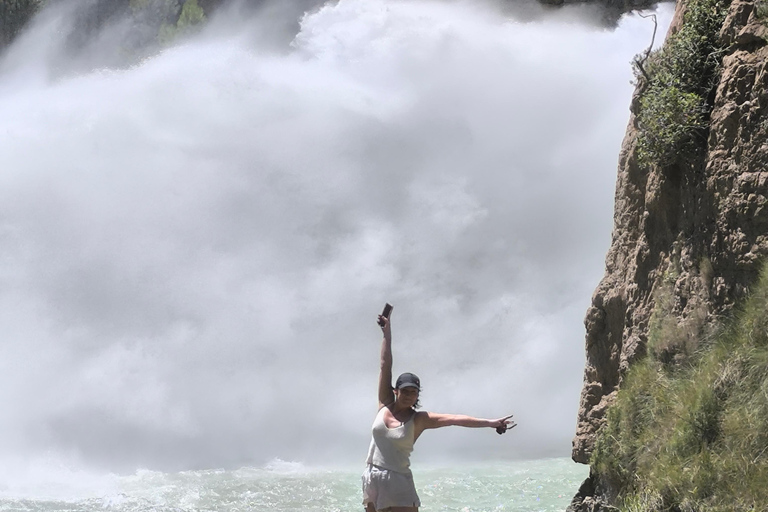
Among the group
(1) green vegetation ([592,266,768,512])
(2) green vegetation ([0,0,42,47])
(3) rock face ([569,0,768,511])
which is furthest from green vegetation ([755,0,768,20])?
(2) green vegetation ([0,0,42,47])

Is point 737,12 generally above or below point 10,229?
below

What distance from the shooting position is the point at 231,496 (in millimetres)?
9500

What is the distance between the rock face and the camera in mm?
5191

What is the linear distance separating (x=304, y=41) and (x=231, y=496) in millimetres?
13766

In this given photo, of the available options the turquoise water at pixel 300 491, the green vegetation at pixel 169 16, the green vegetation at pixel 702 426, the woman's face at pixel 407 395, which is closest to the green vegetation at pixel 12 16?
the green vegetation at pixel 169 16

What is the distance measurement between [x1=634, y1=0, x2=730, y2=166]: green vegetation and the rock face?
0.32ft

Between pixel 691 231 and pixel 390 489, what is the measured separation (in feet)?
8.43

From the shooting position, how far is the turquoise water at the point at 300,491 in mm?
8875

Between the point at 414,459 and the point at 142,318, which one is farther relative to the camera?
the point at 142,318

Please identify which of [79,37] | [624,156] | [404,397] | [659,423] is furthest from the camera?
[79,37]

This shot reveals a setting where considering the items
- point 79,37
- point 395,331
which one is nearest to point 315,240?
point 395,331

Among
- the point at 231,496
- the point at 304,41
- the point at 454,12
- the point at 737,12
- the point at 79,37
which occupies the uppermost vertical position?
the point at 79,37

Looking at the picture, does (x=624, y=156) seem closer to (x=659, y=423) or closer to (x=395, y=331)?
(x=659, y=423)

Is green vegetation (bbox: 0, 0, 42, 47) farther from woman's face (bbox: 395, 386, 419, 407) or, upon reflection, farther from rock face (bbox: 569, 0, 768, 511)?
woman's face (bbox: 395, 386, 419, 407)
